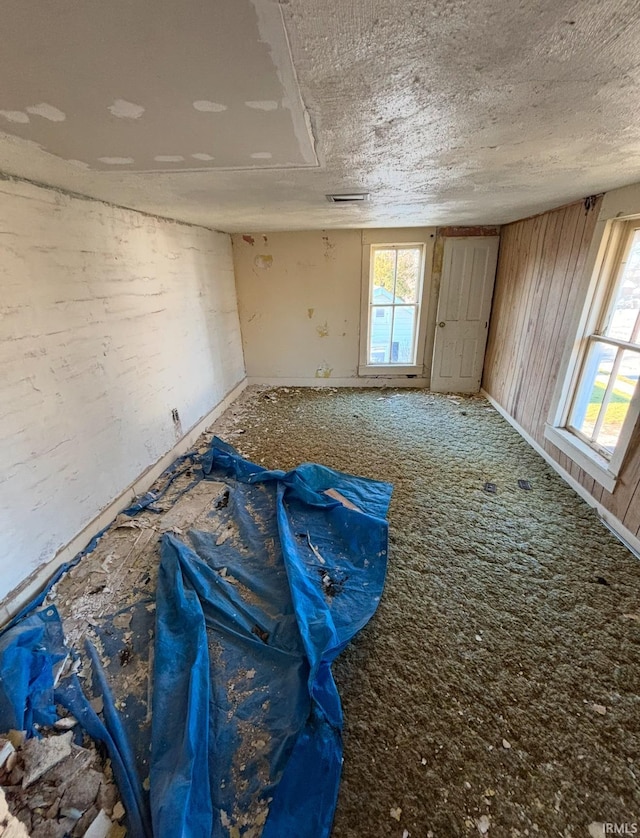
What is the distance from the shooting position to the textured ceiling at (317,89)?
657 millimetres

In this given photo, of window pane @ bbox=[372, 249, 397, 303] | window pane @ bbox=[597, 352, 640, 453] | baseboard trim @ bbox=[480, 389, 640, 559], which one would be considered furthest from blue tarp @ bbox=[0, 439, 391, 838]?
window pane @ bbox=[372, 249, 397, 303]

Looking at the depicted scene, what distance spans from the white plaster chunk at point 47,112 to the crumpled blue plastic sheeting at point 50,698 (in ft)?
6.31

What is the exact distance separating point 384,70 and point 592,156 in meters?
1.36

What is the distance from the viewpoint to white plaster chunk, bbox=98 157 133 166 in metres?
1.42

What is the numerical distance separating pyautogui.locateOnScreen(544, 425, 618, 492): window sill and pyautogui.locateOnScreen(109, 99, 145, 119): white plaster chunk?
9.89 feet

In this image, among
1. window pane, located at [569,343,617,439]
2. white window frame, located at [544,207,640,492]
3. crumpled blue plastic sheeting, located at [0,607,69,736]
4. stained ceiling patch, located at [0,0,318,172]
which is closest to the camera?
stained ceiling patch, located at [0,0,318,172]

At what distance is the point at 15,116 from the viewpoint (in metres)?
1.02

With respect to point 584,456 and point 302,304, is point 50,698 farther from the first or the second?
point 302,304

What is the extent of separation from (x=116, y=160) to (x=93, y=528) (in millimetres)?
2029

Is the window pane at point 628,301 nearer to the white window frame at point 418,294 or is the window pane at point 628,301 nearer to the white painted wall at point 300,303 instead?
the white window frame at point 418,294

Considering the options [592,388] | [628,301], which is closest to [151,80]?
[628,301]

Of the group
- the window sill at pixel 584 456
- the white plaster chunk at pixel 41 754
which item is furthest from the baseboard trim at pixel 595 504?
the white plaster chunk at pixel 41 754

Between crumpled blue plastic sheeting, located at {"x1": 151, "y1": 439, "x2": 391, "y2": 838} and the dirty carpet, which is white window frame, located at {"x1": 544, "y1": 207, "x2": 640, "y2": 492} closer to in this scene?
the dirty carpet

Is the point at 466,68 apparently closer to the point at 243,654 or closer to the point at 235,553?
the point at 243,654
